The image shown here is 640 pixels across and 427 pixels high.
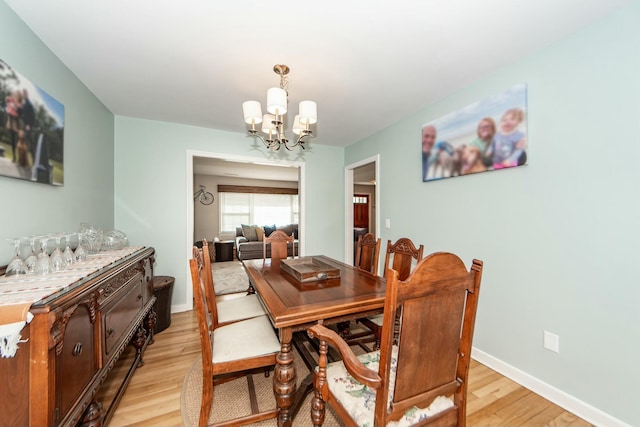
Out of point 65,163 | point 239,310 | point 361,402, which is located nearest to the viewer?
point 361,402

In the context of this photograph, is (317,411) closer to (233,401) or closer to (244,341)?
(244,341)

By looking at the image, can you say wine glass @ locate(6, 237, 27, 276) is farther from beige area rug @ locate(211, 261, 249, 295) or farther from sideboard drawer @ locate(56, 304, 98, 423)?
beige area rug @ locate(211, 261, 249, 295)

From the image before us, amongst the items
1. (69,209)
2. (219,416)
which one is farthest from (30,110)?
(219,416)

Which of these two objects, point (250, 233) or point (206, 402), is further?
point (250, 233)

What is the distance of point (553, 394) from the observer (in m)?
1.68

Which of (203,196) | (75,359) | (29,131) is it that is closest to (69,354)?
(75,359)

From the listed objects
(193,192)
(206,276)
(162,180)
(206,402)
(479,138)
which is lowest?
(206,402)

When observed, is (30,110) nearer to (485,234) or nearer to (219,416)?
(219,416)

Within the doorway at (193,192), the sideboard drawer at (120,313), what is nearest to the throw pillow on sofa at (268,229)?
the doorway at (193,192)

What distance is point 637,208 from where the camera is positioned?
138cm

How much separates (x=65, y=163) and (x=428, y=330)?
2720 millimetres

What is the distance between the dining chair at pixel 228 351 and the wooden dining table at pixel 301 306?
129 mm

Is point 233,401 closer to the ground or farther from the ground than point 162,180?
closer to the ground

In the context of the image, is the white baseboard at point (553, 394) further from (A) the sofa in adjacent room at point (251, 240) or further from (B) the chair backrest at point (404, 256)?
(A) the sofa in adjacent room at point (251, 240)
